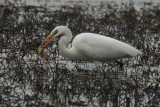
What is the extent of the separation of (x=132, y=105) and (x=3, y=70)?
8.89ft

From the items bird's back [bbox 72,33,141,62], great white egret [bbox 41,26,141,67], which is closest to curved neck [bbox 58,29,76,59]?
great white egret [bbox 41,26,141,67]

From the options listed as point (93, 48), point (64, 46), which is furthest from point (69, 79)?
point (64, 46)

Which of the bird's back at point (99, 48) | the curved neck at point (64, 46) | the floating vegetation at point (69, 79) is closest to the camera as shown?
the floating vegetation at point (69, 79)

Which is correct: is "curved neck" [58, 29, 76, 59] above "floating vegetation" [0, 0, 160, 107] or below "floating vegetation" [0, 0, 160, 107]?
above

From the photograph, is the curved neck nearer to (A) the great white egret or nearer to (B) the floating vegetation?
(A) the great white egret

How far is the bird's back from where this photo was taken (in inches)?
281

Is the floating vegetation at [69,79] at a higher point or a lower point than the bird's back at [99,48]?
lower

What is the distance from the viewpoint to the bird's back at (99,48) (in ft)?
23.4

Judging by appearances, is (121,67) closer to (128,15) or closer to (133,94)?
(133,94)

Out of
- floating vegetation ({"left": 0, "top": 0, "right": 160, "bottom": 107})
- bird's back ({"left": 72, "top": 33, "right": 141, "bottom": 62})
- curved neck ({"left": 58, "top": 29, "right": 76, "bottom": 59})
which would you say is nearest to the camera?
floating vegetation ({"left": 0, "top": 0, "right": 160, "bottom": 107})

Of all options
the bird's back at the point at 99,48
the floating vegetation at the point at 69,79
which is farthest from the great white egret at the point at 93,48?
the floating vegetation at the point at 69,79

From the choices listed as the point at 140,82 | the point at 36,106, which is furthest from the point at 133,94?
the point at 36,106

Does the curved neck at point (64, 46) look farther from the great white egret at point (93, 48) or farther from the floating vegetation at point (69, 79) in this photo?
the floating vegetation at point (69, 79)

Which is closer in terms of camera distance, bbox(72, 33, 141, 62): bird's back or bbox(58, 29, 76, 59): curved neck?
bbox(72, 33, 141, 62): bird's back
